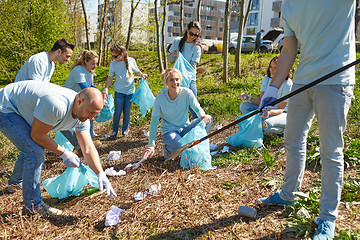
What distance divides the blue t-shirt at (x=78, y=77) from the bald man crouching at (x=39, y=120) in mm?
2021

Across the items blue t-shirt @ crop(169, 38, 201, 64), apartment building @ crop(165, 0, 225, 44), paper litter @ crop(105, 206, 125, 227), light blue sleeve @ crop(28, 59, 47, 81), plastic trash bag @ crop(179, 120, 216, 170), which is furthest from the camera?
apartment building @ crop(165, 0, 225, 44)

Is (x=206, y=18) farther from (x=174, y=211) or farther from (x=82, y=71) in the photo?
(x=174, y=211)

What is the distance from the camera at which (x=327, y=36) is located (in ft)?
6.31

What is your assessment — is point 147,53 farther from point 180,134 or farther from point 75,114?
point 75,114

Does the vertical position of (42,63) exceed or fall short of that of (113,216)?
it exceeds it

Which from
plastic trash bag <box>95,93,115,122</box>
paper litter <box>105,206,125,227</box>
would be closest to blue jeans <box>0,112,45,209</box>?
paper litter <box>105,206,125,227</box>

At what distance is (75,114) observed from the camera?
2471mm

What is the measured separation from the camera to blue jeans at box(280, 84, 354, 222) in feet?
6.22

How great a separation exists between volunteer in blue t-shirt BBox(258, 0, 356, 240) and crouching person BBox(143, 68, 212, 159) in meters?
1.73

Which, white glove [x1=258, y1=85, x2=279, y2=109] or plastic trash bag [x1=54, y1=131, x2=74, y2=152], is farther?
plastic trash bag [x1=54, y1=131, x2=74, y2=152]

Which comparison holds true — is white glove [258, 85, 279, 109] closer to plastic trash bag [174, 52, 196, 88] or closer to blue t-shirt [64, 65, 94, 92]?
plastic trash bag [174, 52, 196, 88]

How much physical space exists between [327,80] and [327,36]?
279 millimetres

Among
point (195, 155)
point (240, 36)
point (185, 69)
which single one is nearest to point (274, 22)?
point (240, 36)

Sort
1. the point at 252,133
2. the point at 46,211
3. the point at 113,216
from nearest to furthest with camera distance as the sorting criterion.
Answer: the point at 113,216 < the point at 46,211 < the point at 252,133
